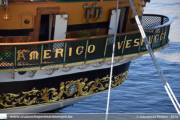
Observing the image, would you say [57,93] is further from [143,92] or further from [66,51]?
[143,92]

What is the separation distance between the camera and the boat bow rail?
42.7 feet

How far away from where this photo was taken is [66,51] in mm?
13891

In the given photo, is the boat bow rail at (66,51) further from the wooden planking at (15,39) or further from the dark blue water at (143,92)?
the dark blue water at (143,92)

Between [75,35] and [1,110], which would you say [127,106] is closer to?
[75,35]

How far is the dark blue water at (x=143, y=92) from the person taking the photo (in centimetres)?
2508

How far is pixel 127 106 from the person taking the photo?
2575 centimetres

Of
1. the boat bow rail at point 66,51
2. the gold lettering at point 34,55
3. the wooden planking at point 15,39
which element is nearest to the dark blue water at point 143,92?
the boat bow rail at point 66,51

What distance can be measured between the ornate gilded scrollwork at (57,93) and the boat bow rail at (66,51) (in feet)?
6.03

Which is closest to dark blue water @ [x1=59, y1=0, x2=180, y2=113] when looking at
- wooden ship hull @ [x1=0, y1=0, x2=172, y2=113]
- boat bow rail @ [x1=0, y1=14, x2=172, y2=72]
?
wooden ship hull @ [x1=0, y1=0, x2=172, y2=113]

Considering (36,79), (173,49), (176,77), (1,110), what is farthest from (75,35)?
(173,49)

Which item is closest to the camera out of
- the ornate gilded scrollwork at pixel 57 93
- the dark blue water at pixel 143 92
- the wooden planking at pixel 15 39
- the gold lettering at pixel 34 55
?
the gold lettering at pixel 34 55

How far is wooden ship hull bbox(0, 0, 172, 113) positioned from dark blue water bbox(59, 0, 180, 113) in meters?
8.23

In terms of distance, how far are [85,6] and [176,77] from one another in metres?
19.8

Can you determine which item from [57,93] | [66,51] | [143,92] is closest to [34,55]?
[66,51]
